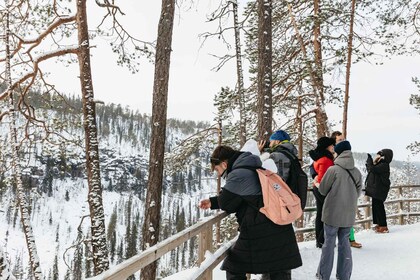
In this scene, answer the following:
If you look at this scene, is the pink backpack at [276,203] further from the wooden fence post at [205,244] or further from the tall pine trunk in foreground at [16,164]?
the tall pine trunk in foreground at [16,164]

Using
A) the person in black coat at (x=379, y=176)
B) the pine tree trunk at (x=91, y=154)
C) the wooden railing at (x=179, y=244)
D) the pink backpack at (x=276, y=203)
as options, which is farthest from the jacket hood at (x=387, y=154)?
the pine tree trunk at (x=91, y=154)

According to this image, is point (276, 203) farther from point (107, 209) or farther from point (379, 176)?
point (107, 209)

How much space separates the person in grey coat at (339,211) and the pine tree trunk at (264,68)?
262 centimetres

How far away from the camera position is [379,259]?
20.5 feet

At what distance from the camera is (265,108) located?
289 inches

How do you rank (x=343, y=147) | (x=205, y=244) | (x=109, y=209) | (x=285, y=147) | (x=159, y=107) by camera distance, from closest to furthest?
1. (x=205, y=244)
2. (x=285, y=147)
3. (x=343, y=147)
4. (x=159, y=107)
5. (x=109, y=209)

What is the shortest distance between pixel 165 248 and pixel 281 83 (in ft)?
38.1

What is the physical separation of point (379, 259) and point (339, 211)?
2264 mm

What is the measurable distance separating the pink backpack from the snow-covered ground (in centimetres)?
210

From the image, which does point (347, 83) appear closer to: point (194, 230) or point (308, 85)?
point (308, 85)

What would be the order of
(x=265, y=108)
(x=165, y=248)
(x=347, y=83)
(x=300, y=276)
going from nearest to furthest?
(x=165, y=248)
(x=300, y=276)
(x=265, y=108)
(x=347, y=83)

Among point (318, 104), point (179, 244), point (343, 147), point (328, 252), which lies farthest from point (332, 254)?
point (318, 104)

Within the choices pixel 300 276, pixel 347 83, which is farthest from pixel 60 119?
pixel 347 83

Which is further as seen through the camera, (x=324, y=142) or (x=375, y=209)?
(x=375, y=209)
